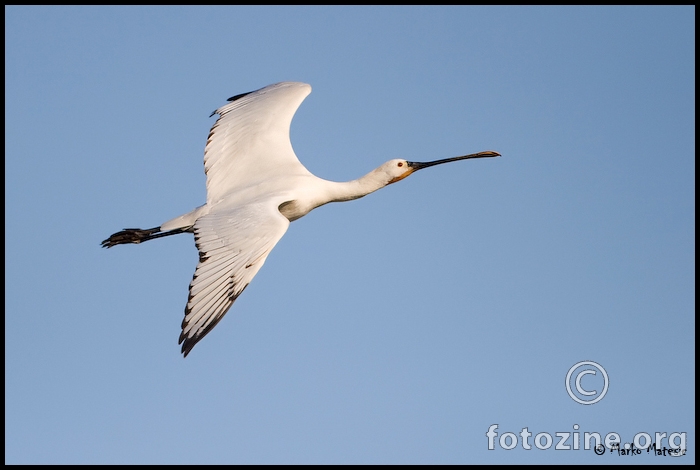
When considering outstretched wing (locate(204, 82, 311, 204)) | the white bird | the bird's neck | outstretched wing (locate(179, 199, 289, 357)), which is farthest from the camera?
outstretched wing (locate(204, 82, 311, 204))

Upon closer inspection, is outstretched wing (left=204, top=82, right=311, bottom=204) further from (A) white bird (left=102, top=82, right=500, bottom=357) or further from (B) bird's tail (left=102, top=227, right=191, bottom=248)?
(B) bird's tail (left=102, top=227, right=191, bottom=248)

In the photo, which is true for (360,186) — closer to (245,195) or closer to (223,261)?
(245,195)

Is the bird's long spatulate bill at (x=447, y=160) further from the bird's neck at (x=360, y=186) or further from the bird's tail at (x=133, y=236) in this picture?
the bird's tail at (x=133, y=236)

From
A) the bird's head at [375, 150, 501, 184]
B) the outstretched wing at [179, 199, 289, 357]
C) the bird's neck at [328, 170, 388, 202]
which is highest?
the bird's head at [375, 150, 501, 184]

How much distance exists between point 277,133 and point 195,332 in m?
4.97

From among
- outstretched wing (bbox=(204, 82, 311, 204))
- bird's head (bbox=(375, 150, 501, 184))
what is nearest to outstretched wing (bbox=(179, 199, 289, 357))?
outstretched wing (bbox=(204, 82, 311, 204))

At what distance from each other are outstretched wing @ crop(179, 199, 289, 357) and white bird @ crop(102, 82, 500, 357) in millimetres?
12

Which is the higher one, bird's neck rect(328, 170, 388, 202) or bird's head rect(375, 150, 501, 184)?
bird's head rect(375, 150, 501, 184)

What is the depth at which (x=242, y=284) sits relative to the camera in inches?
469

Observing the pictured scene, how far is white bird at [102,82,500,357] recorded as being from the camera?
11836mm

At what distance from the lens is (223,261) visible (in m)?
12.1

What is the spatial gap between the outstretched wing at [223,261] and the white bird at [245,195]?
12mm

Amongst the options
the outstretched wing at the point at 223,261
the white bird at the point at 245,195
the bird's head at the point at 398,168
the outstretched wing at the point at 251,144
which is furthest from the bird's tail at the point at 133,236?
the bird's head at the point at 398,168

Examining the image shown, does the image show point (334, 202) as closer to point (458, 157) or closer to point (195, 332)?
point (458, 157)
